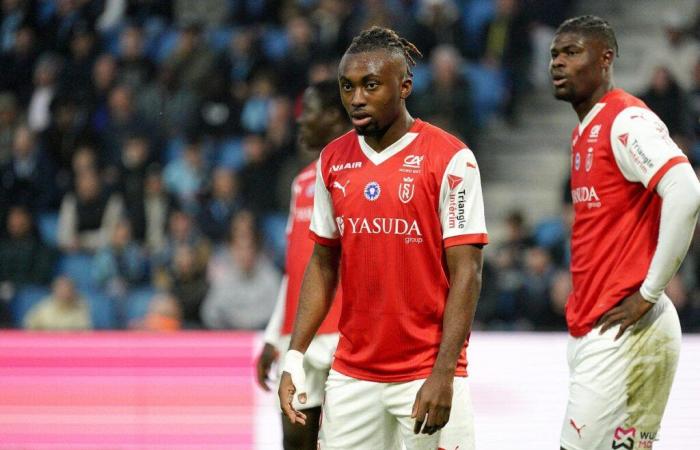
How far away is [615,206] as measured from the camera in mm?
4336

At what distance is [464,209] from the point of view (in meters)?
3.73

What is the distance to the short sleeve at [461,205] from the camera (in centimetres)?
373

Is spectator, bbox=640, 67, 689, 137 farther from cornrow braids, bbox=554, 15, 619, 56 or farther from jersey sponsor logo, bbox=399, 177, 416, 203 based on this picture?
jersey sponsor logo, bbox=399, 177, 416, 203

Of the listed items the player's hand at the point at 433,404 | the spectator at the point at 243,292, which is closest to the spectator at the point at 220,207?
the spectator at the point at 243,292

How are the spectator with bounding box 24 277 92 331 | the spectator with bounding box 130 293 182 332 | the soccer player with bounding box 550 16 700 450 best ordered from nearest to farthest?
the soccer player with bounding box 550 16 700 450 < the spectator with bounding box 130 293 182 332 < the spectator with bounding box 24 277 92 331

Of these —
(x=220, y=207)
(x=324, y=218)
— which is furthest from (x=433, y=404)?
(x=220, y=207)

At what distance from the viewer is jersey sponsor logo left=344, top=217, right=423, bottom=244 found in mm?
3787

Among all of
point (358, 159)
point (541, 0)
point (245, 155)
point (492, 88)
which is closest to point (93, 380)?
point (358, 159)

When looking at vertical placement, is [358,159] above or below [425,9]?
below

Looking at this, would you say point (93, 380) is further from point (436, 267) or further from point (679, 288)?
point (679, 288)

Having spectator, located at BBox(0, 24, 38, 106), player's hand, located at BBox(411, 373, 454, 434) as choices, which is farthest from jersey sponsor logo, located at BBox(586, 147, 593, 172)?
spectator, located at BBox(0, 24, 38, 106)

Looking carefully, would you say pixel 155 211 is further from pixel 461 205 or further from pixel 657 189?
pixel 461 205

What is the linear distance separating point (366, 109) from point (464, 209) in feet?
1.51

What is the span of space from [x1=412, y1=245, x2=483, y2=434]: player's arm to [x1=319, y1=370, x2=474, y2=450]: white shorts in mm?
182
